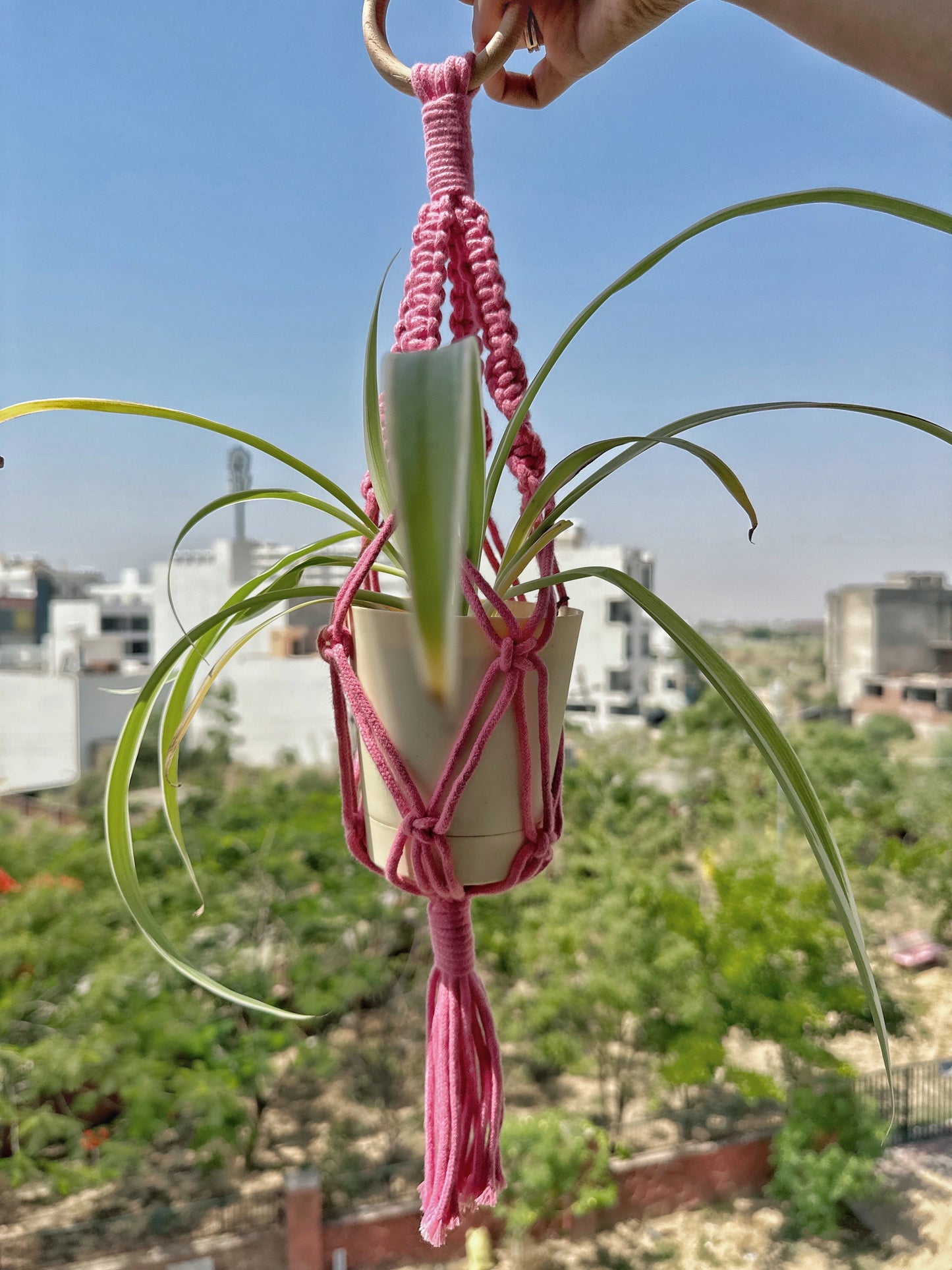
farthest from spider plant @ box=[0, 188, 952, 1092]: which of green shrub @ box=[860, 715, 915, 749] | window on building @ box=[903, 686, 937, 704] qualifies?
window on building @ box=[903, 686, 937, 704]

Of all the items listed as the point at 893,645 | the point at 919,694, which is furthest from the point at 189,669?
the point at 893,645

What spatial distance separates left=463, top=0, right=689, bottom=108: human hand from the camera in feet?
1.15

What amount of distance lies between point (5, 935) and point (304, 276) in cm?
437

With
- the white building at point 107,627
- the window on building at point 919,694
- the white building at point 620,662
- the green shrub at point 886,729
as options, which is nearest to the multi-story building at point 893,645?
the window on building at point 919,694

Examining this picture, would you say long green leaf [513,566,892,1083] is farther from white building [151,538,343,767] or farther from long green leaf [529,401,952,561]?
white building [151,538,343,767]

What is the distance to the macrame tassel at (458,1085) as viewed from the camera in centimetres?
32

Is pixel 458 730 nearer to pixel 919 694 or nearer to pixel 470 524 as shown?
pixel 470 524

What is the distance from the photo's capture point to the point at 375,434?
333mm

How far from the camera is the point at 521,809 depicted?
1.02 ft

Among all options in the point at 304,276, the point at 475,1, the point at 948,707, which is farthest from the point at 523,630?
the point at 948,707

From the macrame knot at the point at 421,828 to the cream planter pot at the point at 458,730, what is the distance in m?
0.01

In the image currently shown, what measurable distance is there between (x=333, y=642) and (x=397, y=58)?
245 millimetres

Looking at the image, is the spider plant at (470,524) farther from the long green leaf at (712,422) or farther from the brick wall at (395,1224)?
the brick wall at (395,1224)

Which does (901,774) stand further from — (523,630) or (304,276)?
(523,630)
